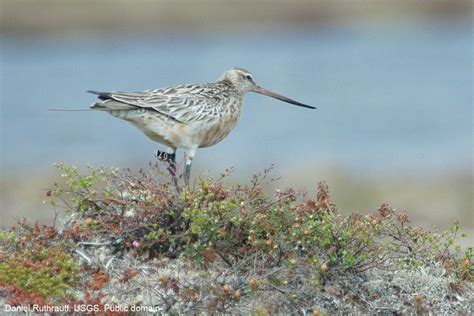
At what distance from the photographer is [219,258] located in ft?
30.3

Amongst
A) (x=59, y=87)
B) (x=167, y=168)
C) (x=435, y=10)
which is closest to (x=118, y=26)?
(x=59, y=87)

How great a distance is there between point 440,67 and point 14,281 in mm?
25287

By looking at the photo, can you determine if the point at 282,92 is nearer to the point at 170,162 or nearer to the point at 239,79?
the point at 239,79

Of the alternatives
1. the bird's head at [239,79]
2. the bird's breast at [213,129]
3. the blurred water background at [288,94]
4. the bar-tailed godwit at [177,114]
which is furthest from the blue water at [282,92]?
the bar-tailed godwit at [177,114]

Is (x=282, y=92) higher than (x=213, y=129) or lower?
lower

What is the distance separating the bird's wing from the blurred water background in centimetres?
554

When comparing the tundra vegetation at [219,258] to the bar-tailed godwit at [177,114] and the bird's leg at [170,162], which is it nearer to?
the bird's leg at [170,162]

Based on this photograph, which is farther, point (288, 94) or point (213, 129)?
point (288, 94)

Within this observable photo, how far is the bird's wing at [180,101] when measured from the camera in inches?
450

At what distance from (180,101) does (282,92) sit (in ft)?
56.8

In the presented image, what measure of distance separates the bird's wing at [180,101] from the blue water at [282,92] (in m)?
8.68

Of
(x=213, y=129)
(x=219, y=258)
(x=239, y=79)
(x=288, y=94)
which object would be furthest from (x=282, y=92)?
(x=219, y=258)

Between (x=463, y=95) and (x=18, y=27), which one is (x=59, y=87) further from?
(x=463, y=95)

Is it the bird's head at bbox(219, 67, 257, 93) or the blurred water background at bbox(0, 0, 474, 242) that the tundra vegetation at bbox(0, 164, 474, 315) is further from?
the blurred water background at bbox(0, 0, 474, 242)
